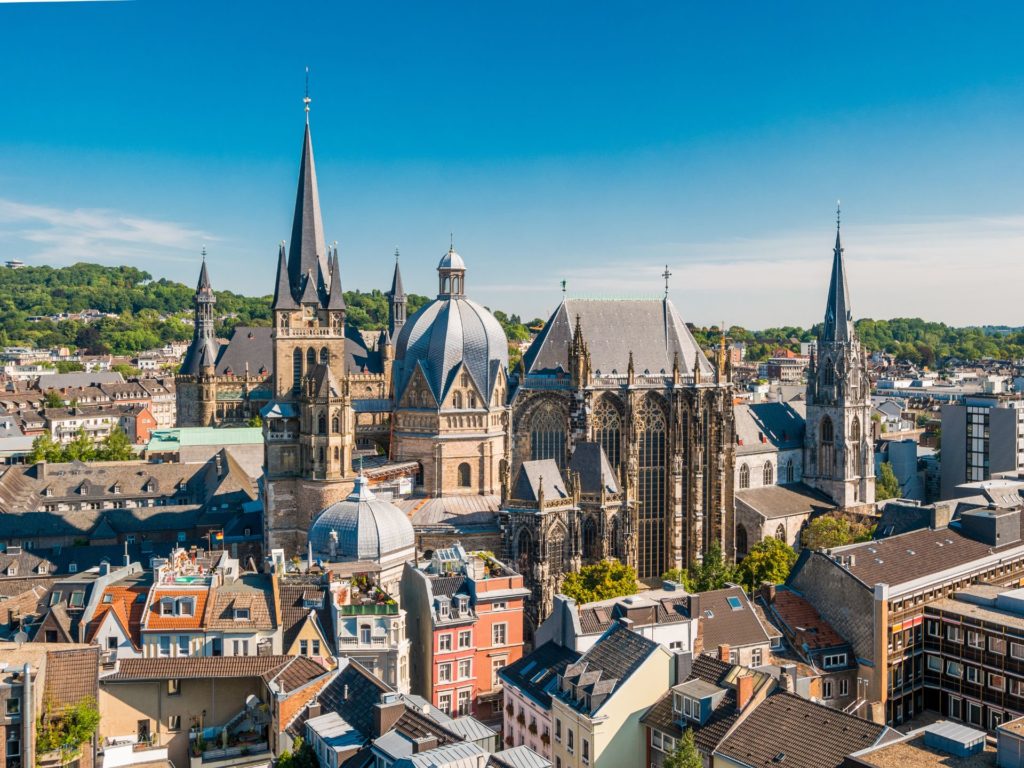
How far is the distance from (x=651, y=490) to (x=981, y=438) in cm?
2887

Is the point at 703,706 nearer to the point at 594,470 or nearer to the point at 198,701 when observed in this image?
the point at 198,701

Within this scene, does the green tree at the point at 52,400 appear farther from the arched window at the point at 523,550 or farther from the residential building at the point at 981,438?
the residential building at the point at 981,438

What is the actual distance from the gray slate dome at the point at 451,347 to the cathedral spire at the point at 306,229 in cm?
817

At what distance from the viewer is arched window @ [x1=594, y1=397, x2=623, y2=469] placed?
2079 inches

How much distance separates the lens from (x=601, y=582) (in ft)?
142

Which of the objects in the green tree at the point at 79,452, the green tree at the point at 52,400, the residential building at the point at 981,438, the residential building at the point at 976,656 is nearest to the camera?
the residential building at the point at 976,656

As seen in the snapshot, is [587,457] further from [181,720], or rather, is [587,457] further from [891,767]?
[891,767]

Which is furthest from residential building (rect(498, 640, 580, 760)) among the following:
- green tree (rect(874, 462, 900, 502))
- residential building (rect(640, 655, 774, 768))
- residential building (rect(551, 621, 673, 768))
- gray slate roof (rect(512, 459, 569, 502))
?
green tree (rect(874, 462, 900, 502))

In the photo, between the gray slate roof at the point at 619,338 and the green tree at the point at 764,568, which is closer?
the green tree at the point at 764,568

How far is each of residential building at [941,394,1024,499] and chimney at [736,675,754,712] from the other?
151 feet

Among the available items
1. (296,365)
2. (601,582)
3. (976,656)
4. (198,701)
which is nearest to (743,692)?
(976,656)

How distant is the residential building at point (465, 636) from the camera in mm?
37250

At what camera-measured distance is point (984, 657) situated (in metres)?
34.3

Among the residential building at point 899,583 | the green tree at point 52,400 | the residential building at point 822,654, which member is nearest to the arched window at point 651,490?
the residential building at point 899,583
